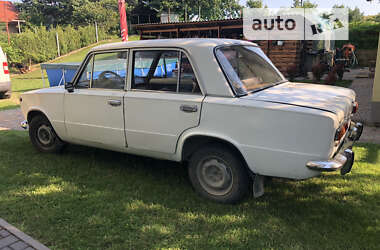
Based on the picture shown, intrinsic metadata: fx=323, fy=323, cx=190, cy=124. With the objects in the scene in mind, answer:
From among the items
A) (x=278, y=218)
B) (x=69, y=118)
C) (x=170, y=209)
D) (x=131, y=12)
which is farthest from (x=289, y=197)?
(x=131, y=12)

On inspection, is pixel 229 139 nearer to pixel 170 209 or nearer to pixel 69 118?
pixel 170 209

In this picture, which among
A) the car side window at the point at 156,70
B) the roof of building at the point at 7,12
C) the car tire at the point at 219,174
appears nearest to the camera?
the car tire at the point at 219,174

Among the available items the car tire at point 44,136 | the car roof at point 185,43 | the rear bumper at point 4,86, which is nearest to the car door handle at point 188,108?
the car roof at point 185,43

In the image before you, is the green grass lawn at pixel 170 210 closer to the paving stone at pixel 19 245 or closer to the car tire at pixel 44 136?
the paving stone at pixel 19 245

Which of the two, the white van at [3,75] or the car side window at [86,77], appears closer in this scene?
the car side window at [86,77]

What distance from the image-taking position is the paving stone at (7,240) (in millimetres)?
2998

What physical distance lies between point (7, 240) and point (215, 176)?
7.15 feet

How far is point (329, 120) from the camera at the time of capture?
2.90 meters

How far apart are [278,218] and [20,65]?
98.6ft

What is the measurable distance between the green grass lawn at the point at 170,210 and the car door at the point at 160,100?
0.71 m

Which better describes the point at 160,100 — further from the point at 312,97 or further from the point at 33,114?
the point at 33,114

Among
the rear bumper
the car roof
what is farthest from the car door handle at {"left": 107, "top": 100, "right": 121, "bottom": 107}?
the rear bumper

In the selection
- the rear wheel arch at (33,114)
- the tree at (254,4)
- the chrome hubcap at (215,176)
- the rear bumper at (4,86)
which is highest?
the tree at (254,4)

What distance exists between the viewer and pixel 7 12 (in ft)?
181
